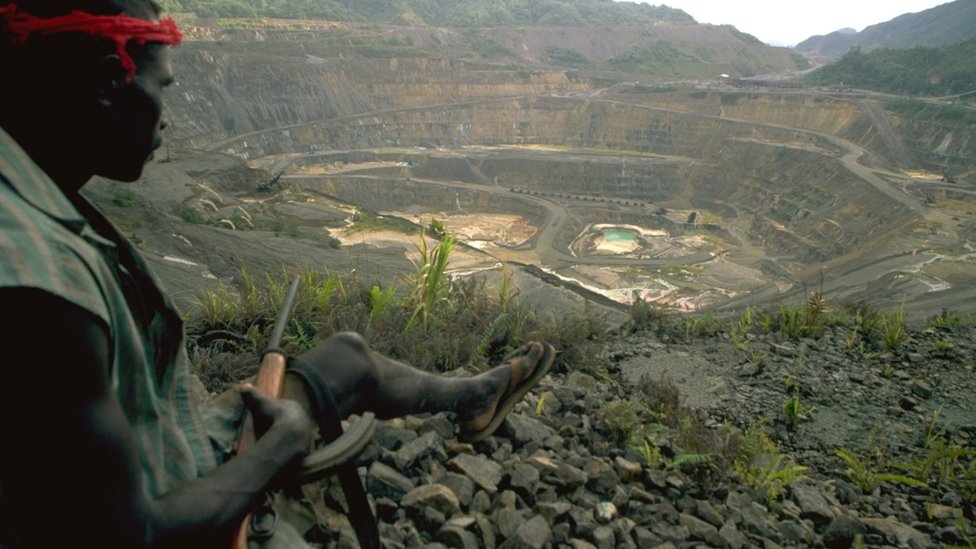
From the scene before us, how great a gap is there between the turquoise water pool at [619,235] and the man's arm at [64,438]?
105 ft

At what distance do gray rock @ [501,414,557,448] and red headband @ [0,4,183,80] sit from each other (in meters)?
2.13

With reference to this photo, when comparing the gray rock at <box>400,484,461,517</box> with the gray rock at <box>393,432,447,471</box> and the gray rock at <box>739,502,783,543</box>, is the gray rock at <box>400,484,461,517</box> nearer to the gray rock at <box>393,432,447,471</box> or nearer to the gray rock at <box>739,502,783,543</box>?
the gray rock at <box>393,432,447,471</box>

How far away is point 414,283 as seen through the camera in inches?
190

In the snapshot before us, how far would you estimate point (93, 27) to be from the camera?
1207 millimetres

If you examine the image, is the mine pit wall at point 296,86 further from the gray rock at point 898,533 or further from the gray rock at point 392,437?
the gray rock at point 898,533

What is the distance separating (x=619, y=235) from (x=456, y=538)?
3197 centimetres

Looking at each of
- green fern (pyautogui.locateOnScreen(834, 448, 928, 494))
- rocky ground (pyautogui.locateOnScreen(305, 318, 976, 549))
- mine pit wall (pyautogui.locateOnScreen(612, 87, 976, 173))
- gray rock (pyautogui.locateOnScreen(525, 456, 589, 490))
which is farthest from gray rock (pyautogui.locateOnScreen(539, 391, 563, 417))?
mine pit wall (pyautogui.locateOnScreen(612, 87, 976, 173))

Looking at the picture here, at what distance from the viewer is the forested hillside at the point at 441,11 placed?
50.6m

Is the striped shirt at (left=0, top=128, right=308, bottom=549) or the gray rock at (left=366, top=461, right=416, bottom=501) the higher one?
the striped shirt at (left=0, top=128, right=308, bottom=549)

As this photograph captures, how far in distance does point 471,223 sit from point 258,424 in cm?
3216

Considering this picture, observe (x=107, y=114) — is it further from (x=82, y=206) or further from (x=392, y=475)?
(x=392, y=475)

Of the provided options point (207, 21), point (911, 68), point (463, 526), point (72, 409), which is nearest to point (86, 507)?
point (72, 409)

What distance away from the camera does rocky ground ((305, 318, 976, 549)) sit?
91.7 inches

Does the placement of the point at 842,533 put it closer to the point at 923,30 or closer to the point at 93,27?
the point at 93,27
